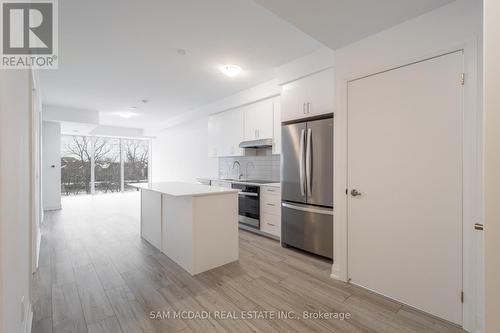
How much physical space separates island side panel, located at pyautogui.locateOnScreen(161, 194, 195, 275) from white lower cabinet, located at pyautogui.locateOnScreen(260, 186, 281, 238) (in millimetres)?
1576

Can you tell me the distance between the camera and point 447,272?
6.09 feet

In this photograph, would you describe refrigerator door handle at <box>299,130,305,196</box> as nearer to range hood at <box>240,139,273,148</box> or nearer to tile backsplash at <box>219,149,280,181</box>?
range hood at <box>240,139,273,148</box>

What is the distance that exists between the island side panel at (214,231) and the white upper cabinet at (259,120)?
1631 millimetres

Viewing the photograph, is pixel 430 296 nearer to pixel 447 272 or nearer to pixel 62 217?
pixel 447 272

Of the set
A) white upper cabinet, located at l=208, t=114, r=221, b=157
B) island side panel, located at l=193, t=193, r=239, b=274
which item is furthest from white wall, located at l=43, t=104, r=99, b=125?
island side panel, located at l=193, t=193, r=239, b=274

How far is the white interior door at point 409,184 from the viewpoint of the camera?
6.04 ft

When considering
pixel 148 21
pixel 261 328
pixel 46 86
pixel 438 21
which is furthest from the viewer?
pixel 46 86

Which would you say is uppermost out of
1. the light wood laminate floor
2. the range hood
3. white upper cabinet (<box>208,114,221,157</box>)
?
white upper cabinet (<box>208,114,221,157</box>)

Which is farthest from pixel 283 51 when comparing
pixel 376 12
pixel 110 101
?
pixel 110 101

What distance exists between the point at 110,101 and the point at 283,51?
4410 mm

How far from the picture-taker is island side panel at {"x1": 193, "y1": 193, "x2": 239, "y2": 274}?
8.61 ft

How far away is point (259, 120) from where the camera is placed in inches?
167

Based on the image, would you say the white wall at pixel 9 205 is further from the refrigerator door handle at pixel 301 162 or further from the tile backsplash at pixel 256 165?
the tile backsplash at pixel 256 165

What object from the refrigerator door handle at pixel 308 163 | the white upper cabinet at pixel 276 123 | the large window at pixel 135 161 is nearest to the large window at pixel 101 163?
the large window at pixel 135 161
